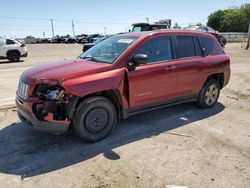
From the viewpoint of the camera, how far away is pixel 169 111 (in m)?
6.29

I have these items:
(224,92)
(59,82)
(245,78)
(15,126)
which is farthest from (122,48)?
(245,78)

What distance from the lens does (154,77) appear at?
5.06 metres

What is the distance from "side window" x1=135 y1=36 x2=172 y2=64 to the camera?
5081mm

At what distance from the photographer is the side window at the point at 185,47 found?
18.5 ft

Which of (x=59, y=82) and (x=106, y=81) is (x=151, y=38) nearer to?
(x=106, y=81)

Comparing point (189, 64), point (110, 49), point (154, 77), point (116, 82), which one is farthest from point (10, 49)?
point (116, 82)

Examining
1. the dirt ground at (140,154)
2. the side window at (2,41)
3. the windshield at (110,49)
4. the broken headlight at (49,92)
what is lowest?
the dirt ground at (140,154)

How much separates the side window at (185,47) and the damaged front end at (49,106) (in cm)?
260

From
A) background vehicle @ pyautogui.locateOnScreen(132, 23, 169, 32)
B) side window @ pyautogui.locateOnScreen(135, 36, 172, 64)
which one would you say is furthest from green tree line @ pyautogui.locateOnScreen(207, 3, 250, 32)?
side window @ pyautogui.locateOnScreen(135, 36, 172, 64)

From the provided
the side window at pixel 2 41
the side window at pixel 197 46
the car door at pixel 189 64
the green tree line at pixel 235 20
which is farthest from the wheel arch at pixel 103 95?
the green tree line at pixel 235 20

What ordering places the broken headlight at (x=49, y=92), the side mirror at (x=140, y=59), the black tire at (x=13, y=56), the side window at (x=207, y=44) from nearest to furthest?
the broken headlight at (x=49, y=92), the side mirror at (x=140, y=59), the side window at (x=207, y=44), the black tire at (x=13, y=56)

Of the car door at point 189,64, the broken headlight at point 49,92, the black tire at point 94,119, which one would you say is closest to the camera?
the broken headlight at point 49,92

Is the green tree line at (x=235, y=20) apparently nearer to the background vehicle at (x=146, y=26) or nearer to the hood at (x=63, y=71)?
the background vehicle at (x=146, y=26)

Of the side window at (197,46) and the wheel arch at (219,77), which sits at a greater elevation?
the side window at (197,46)
